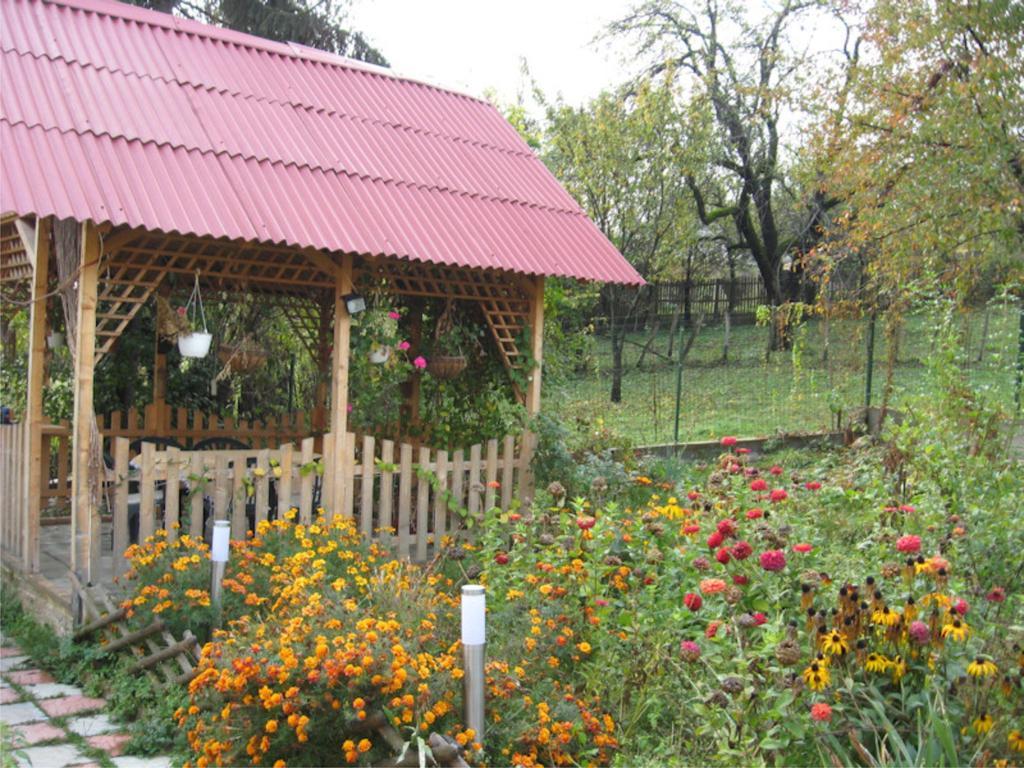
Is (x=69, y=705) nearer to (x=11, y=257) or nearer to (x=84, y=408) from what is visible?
(x=84, y=408)

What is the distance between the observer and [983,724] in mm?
3213

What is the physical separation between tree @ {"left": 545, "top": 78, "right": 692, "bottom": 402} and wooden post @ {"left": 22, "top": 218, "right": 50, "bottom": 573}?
34.6ft

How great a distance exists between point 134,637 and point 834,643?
3459mm

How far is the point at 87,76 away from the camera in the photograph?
689 cm

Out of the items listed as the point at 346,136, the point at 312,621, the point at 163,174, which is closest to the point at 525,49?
the point at 346,136

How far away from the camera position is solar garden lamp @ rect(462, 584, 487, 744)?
3582 millimetres

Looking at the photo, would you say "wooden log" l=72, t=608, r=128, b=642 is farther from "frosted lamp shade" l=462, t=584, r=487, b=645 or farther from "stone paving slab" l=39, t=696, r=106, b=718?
"frosted lamp shade" l=462, t=584, r=487, b=645

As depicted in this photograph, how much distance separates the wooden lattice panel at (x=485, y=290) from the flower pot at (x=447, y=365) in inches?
14.0

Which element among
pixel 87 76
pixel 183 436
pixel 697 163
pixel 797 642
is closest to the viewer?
pixel 797 642

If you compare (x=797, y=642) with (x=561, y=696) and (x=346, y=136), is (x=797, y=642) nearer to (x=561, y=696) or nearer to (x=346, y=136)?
(x=561, y=696)

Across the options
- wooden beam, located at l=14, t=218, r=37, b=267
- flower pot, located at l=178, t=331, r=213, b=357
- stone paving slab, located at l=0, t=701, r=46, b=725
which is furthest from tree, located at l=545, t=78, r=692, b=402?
stone paving slab, located at l=0, t=701, r=46, b=725

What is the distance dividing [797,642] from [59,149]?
504cm

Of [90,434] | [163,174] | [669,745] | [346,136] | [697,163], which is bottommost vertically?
[669,745]

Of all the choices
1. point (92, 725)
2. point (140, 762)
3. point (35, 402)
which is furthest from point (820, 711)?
point (35, 402)
